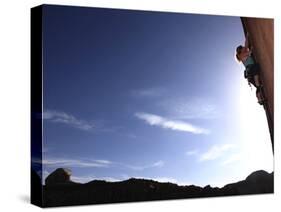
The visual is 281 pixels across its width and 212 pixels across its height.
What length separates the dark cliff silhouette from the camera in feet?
26.6

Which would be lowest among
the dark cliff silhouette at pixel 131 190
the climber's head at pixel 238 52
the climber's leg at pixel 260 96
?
the dark cliff silhouette at pixel 131 190

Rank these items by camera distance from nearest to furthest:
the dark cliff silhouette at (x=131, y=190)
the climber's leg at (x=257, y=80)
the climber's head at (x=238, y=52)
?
the dark cliff silhouette at (x=131, y=190), the climber's head at (x=238, y=52), the climber's leg at (x=257, y=80)

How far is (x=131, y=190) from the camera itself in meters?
8.49

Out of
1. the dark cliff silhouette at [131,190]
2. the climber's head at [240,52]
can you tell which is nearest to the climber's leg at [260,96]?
the climber's head at [240,52]

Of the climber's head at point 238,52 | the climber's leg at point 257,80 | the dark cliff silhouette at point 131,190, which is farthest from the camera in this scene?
the climber's leg at point 257,80

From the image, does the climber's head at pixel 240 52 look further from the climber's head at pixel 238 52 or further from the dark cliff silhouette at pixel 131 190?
the dark cliff silhouette at pixel 131 190

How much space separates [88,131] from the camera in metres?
8.23

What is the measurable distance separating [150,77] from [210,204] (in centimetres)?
153

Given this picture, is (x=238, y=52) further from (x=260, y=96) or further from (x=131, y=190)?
(x=131, y=190)

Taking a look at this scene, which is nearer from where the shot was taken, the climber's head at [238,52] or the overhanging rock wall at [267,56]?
the climber's head at [238,52]

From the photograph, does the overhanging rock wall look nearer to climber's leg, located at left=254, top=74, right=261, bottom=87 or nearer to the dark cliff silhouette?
climber's leg, located at left=254, top=74, right=261, bottom=87

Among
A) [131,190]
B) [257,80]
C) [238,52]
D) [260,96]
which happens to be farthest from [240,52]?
[131,190]

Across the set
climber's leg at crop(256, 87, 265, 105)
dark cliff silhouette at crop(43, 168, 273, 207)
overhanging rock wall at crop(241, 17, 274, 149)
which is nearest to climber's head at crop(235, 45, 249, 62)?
overhanging rock wall at crop(241, 17, 274, 149)

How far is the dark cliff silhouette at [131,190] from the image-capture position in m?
8.11
